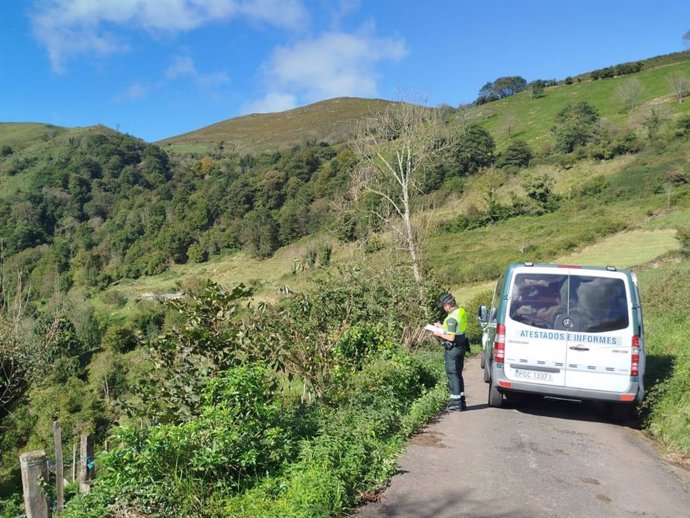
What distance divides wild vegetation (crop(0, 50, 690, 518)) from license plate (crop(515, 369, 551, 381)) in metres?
1.33

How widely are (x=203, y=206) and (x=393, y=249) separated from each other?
84.1 meters

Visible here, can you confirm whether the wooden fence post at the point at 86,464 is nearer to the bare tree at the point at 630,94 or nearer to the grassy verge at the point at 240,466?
the grassy verge at the point at 240,466

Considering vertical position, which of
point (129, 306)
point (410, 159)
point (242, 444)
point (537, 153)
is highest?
point (537, 153)

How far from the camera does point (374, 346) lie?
1027 cm

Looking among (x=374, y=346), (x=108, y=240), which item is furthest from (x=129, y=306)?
(x=374, y=346)

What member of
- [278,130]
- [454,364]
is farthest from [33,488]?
[278,130]

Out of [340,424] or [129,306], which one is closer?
[340,424]

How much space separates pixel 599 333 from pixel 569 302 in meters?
0.55

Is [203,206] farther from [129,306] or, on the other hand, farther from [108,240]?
[129,306]

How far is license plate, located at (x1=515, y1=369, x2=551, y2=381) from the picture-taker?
25.6 feet

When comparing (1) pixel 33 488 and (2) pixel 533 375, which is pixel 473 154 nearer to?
(2) pixel 533 375

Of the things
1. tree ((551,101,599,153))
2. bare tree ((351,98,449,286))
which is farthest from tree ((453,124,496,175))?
bare tree ((351,98,449,286))

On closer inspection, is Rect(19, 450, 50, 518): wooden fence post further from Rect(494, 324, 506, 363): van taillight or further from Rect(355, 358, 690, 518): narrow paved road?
Rect(494, 324, 506, 363): van taillight

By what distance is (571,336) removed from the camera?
7.71m
